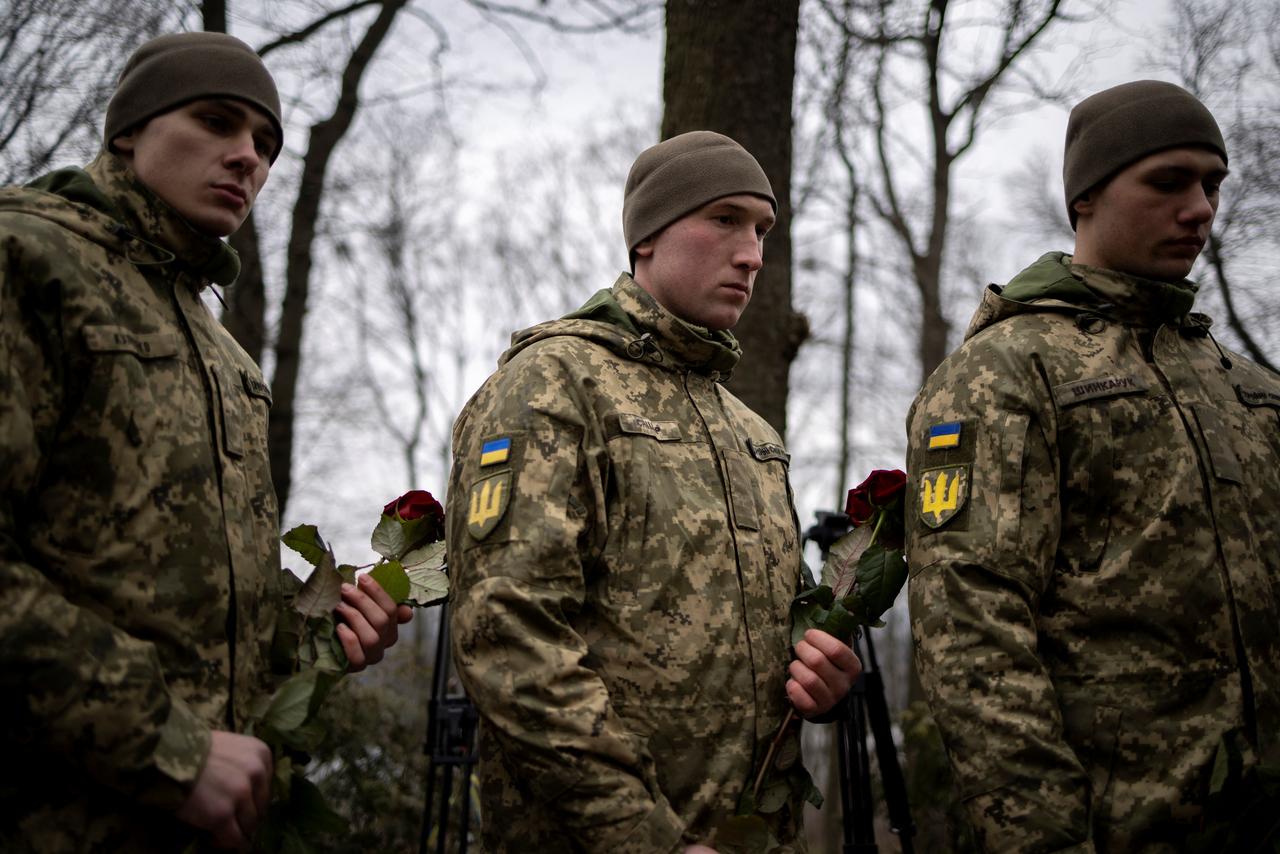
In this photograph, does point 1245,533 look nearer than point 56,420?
No

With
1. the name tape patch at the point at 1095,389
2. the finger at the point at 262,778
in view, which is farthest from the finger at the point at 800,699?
the finger at the point at 262,778

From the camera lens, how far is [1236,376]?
10.5ft

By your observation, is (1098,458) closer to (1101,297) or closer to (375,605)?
(1101,297)

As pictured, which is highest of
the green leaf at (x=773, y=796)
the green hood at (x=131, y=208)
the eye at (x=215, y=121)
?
the eye at (x=215, y=121)

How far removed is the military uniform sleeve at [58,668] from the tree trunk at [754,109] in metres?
3.35

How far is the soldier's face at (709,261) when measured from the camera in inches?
127

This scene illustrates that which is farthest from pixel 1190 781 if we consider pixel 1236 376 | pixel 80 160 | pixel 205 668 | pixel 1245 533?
pixel 80 160

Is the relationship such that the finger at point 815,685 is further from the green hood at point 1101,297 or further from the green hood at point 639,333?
the green hood at point 1101,297

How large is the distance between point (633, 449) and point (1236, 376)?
1.72 metres

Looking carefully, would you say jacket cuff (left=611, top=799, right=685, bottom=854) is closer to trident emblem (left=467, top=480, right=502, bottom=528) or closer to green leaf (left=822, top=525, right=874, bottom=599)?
trident emblem (left=467, top=480, right=502, bottom=528)

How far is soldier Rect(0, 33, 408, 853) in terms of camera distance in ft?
6.75

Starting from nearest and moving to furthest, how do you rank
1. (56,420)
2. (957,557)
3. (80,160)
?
(56,420) → (957,557) → (80,160)

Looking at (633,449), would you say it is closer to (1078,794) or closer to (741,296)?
(741,296)

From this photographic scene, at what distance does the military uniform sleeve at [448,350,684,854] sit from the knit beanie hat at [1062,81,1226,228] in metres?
1.59
